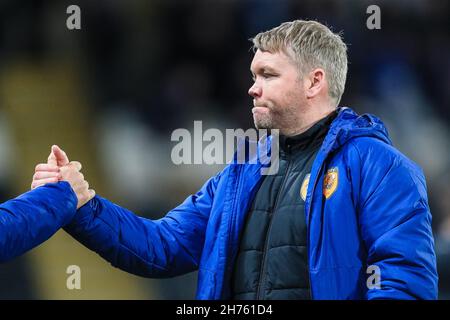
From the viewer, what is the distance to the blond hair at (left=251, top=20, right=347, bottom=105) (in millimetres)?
3242

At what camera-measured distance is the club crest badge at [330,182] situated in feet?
9.62

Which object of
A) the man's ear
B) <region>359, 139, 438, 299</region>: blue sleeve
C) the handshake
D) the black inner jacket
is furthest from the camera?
the man's ear

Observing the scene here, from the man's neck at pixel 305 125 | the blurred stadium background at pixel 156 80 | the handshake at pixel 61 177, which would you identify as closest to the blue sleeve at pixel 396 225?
the man's neck at pixel 305 125

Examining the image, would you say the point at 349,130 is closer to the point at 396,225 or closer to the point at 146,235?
the point at 396,225

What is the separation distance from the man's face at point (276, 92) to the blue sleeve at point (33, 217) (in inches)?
32.2

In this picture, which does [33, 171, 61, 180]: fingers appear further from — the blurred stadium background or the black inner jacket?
the blurred stadium background

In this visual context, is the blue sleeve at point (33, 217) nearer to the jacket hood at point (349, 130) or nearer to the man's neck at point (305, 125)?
the man's neck at point (305, 125)

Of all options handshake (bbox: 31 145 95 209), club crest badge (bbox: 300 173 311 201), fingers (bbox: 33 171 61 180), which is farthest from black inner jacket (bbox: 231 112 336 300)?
fingers (bbox: 33 171 61 180)

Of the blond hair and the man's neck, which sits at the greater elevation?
the blond hair

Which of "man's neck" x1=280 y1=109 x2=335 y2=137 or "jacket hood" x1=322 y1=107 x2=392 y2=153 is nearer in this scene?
"jacket hood" x1=322 y1=107 x2=392 y2=153

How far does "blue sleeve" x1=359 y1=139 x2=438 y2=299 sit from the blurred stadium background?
146 inches

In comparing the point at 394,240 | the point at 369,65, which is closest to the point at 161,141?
the point at 369,65

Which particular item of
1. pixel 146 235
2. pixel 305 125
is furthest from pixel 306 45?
pixel 146 235

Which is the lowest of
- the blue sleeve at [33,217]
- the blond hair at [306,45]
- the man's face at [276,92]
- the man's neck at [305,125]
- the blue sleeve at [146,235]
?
the blue sleeve at [146,235]
